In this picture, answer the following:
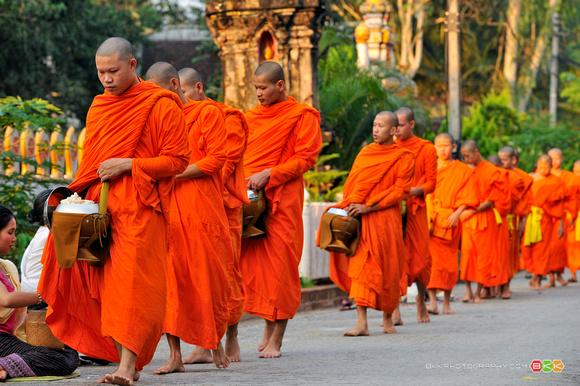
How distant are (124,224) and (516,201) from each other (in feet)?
32.8

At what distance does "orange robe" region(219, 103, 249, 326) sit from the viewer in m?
7.17

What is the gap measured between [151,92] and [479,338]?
431cm

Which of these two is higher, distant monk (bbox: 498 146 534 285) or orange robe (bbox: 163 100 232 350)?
orange robe (bbox: 163 100 232 350)

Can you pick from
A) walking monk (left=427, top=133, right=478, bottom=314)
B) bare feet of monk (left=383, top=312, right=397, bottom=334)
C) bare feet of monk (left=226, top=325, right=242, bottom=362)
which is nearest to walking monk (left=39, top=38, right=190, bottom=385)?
bare feet of monk (left=226, top=325, right=242, bottom=362)

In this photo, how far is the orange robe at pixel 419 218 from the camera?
10.3 meters

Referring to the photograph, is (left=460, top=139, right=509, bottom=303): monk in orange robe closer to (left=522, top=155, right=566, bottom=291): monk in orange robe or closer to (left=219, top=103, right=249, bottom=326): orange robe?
(left=522, top=155, right=566, bottom=291): monk in orange robe

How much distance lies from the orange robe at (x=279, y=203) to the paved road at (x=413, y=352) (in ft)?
1.59

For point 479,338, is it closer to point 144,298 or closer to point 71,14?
point 144,298

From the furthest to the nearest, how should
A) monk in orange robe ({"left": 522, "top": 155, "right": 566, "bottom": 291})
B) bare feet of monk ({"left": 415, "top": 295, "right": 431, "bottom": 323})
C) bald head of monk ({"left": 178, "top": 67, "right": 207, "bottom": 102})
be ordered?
1. monk in orange robe ({"left": 522, "top": 155, "right": 566, "bottom": 291})
2. bare feet of monk ({"left": 415, "top": 295, "right": 431, "bottom": 323})
3. bald head of monk ({"left": 178, "top": 67, "right": 207, "bottom": 102})

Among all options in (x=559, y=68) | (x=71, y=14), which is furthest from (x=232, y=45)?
(x=559, y=68)

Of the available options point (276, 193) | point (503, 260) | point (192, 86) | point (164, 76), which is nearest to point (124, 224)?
point (164, 76)

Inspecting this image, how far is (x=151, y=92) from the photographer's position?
5918 millimetres

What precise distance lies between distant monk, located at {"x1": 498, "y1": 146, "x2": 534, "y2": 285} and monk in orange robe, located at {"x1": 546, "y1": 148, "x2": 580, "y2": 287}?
113cm

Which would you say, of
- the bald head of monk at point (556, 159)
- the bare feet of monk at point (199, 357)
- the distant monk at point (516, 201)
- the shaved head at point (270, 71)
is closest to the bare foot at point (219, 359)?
the bare feet of monk at point (199, 357)
